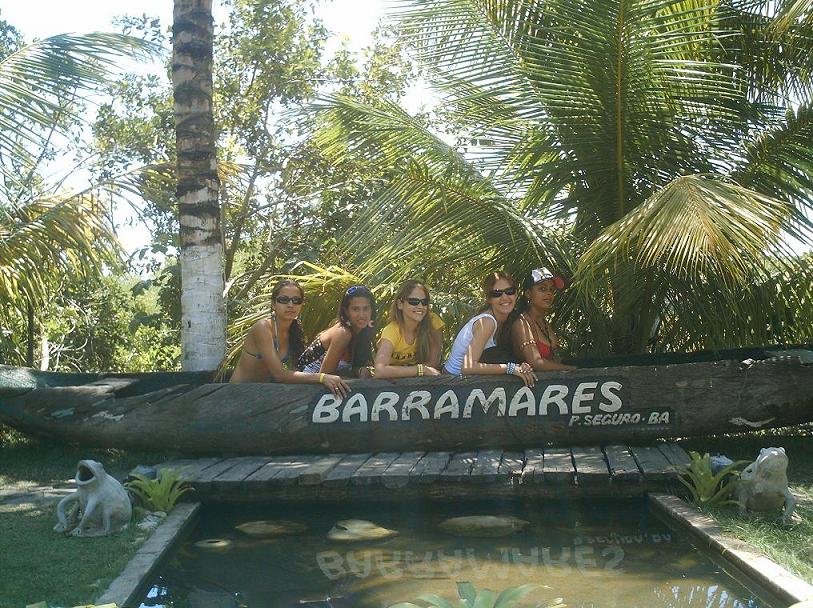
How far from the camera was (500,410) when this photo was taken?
642 centimetres

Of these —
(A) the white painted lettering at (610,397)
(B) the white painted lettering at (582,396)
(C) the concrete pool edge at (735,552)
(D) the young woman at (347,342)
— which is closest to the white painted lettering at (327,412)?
(D) the young woman at (347,342)

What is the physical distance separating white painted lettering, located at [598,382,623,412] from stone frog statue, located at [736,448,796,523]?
4.81 feet

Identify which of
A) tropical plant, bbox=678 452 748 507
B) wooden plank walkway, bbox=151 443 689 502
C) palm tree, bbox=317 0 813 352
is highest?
palm tree, bbox=317 0 813 352

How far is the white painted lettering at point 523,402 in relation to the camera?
251 inches

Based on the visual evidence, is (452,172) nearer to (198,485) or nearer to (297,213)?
(198,485)

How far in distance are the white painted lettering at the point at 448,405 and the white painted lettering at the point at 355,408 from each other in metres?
0.51

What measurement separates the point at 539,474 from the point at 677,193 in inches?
78.5

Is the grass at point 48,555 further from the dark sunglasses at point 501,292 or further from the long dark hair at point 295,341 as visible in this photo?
the dark sunglasses at point 501,292

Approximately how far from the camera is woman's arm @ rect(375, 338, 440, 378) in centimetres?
661

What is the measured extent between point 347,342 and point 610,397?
2.00 m

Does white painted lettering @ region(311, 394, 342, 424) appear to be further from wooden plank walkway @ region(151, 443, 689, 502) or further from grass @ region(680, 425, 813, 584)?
grass @ region(680, 425, 813, 584)

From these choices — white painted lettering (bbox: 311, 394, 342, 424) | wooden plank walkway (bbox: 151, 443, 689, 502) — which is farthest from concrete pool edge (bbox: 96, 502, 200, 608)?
white painted lettering (bbox: 311, 394, 342, 424)

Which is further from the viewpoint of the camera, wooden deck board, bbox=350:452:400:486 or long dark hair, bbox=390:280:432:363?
long dark hair, bbox=390:280:432:363

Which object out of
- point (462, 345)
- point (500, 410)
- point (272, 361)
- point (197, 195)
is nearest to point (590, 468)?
point (500, 410)
